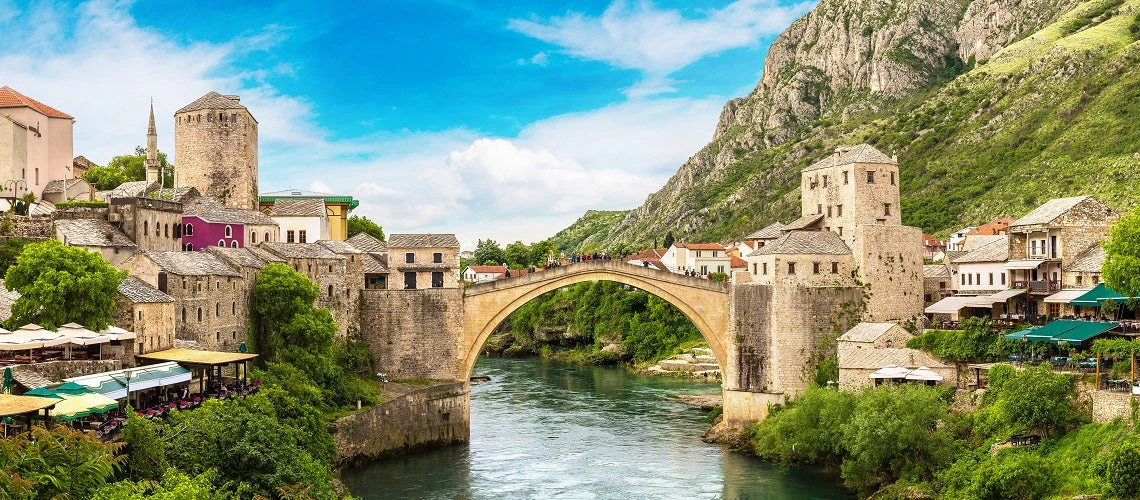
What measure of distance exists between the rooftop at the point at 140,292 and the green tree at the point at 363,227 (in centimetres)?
3419

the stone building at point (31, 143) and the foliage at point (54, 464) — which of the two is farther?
the stone building at point (31, 143)

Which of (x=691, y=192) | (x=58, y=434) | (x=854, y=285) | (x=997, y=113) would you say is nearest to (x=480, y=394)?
(x=854, y=285)

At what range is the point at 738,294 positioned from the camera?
55656 mm

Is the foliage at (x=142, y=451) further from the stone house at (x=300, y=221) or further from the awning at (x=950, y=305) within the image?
the awning at (x=950, y=305)

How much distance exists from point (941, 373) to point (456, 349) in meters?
23.3

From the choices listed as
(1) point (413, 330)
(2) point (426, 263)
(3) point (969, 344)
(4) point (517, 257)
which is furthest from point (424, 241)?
(4) point (517, 257)

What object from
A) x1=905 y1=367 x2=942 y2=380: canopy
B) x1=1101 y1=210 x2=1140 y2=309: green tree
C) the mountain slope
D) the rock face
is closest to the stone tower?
x1=905 y1=367 x2=942 y2=380: canopy

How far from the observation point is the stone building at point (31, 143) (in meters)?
58.8

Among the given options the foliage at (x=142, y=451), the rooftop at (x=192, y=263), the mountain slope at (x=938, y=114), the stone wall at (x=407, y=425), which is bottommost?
the stone wall at (x=407, y=425)

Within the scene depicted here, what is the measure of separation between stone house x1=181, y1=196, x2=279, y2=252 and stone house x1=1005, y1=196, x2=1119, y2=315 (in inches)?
1500

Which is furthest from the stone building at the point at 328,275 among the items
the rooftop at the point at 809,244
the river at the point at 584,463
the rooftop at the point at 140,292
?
the rooftop at the point at 809,244

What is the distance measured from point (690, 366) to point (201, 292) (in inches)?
1742

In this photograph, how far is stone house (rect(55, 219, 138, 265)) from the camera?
4725cm

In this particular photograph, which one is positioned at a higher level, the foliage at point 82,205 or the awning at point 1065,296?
the foliage at point 82,205
